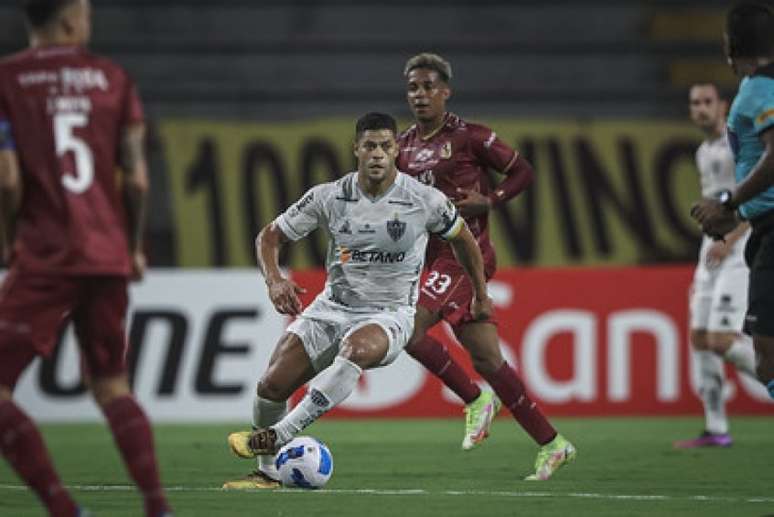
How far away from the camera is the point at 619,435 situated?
36.8 feet

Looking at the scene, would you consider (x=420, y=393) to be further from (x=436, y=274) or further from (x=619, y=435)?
(x=436, y=274)

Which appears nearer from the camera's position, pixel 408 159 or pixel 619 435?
pixel 408 159

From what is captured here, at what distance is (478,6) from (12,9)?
14.9 ft

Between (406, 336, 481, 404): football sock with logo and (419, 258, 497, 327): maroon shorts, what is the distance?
370 millimetres

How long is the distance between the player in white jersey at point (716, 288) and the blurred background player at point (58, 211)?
18.0ft

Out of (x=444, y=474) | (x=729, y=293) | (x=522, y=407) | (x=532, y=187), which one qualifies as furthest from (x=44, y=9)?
(x=532, y=187)

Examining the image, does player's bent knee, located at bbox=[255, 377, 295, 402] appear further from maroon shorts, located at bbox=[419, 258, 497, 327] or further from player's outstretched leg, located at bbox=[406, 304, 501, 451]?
maroon shorts, located at bbox=[419, 258, 497, 327]

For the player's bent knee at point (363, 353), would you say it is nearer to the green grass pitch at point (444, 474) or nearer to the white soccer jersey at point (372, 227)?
the white soccer jersey at point (372, 227)

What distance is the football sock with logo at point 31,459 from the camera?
5.38 m

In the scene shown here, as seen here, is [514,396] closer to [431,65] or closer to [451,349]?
[431,65]

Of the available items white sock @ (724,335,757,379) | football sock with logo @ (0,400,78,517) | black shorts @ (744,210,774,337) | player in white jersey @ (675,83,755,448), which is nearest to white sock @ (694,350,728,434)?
player in white jersey @ (675,83,755,448)

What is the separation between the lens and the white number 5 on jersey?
5.38 meters

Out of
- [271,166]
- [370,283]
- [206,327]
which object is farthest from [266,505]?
[271,166]

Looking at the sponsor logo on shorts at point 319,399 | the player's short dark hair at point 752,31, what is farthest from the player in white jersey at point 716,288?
the player's short dark hair at point 752,31
